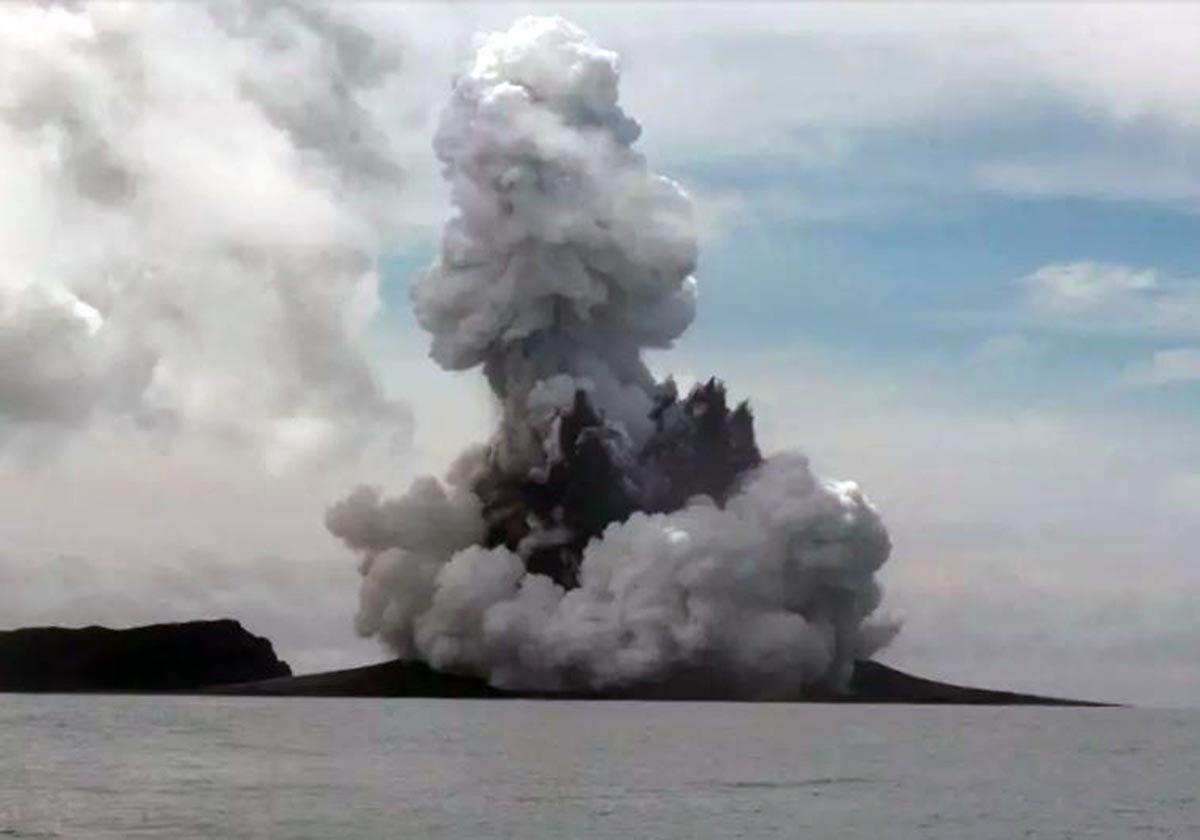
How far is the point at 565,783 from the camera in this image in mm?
94875

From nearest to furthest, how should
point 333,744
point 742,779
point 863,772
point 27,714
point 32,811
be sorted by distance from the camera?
point 32,811 → point 742,779 → point 863,772 → point 333,744 → point 27,714

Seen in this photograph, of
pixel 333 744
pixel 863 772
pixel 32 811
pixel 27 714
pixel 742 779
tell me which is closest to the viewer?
pixel 32 811

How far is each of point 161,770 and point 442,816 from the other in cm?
2723

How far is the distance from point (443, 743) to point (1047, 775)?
38065 mm

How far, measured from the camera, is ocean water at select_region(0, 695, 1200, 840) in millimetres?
72688

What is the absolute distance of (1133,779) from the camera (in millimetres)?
113312

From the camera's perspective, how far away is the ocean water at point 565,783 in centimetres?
7269

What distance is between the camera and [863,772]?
108 m

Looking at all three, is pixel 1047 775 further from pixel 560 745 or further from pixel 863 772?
pixel 560 745

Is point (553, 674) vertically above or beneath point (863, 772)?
above

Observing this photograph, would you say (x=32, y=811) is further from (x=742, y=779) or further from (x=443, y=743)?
(x=443, y=743)

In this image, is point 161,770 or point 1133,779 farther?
point 1133,779

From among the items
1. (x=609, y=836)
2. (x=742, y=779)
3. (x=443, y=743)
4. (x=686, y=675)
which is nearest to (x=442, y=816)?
(x=609, y=836)

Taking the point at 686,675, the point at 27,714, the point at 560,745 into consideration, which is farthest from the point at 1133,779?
the point at 27,714
